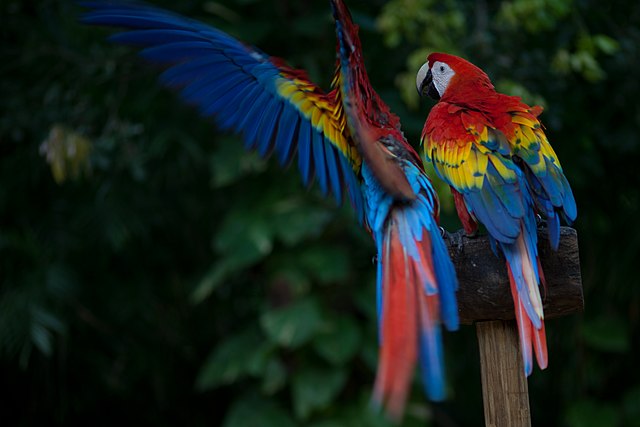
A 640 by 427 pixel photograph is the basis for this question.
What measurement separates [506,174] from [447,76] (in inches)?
11.1

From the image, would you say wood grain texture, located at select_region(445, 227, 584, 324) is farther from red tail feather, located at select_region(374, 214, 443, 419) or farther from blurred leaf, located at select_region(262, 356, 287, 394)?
blurred leaf, located at select_region(262, 356, 287, 394)

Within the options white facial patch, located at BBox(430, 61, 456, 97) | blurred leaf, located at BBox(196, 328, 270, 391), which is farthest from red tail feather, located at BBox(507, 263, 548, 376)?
blurred leaf, located at BBox(196, 328, 270, 391)

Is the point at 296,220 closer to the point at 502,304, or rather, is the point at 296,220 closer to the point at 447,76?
the point at 447,76

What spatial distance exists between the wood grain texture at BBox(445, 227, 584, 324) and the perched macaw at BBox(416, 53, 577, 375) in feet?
0.15

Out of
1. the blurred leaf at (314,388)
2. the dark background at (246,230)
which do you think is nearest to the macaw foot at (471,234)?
the dark background at (246,230)

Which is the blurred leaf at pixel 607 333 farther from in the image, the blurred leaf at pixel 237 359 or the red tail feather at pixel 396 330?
the red tail feather at pixel 396 330

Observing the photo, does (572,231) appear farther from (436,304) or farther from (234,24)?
(234,24)

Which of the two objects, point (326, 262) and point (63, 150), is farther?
point (326, 262)

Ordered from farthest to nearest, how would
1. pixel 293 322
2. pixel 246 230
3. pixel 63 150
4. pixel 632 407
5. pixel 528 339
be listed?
pixel 632 407, pixel 246 230, pixel 293 322, pixel 63 150, pixel 528 339

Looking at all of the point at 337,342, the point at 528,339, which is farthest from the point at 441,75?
the point at 337,342

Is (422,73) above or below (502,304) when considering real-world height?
above

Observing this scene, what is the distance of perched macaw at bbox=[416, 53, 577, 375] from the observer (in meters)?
1.08

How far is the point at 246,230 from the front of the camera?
2.63 m

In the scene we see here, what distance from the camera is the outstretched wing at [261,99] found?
128cm
